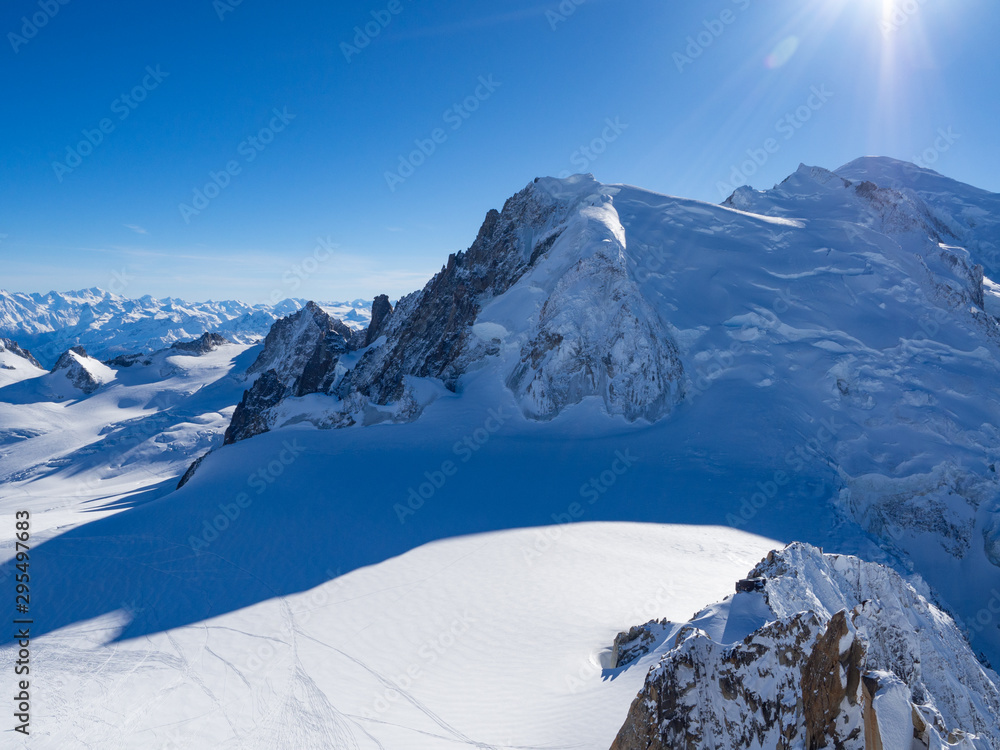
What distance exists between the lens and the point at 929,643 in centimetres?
769

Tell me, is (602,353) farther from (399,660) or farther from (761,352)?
(399,660)

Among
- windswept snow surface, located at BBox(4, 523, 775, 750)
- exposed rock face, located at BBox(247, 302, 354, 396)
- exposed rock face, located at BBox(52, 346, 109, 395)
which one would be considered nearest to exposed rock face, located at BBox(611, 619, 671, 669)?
windswept snow surface, located at BBox(4, 523, 775, 750)

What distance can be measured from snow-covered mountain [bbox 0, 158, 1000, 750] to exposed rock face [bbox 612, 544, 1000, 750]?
66 millimetres

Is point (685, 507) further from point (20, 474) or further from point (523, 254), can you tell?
point (20, 474)

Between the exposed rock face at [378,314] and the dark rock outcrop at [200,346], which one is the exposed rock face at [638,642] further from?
the dark rock outcrop at [200,346]

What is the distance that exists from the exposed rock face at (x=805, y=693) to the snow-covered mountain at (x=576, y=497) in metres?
0.07

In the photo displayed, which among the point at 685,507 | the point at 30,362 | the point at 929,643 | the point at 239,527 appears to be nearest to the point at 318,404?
the point at 239,527

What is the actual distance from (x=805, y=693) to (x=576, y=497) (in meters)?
13.9

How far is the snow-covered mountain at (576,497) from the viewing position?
9.00 metres

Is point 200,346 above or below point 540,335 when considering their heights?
above

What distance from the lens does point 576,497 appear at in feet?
64.5

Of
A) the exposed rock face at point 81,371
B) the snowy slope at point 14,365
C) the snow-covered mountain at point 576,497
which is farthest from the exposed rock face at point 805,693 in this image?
the snowy slope at point 14,365

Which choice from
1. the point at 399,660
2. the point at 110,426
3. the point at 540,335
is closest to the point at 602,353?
the point at 540,335

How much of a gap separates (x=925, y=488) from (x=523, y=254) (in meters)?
26.2
